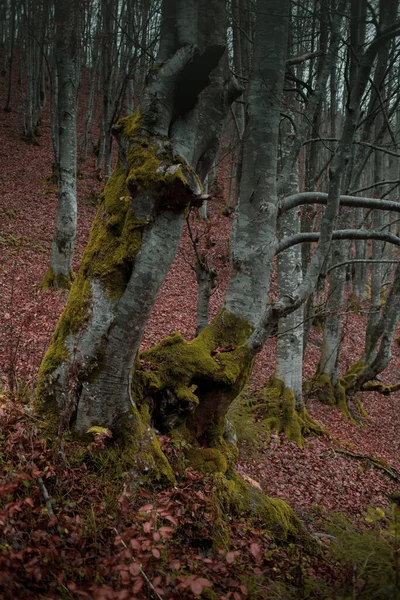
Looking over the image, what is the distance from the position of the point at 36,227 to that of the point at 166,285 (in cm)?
459

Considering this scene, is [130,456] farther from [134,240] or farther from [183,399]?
[134,240]

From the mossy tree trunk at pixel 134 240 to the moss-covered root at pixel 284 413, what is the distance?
4604 millimetres

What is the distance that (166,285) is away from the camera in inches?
487

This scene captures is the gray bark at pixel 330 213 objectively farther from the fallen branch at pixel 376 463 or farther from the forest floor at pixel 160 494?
the fallen branch at pixel 376 463

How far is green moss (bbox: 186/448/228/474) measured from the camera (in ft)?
11.9

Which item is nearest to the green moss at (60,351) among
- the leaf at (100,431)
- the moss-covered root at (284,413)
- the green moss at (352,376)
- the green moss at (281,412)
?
the leaf at (100,431)

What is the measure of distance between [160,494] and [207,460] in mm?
831

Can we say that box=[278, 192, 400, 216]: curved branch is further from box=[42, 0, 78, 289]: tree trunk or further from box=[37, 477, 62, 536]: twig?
box=[42, 0, 78, 289]: tree trunk

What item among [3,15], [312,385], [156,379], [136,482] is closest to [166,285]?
[312,385]

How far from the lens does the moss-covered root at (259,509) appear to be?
331 centimetres

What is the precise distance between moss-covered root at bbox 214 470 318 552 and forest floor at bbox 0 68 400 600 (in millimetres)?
140

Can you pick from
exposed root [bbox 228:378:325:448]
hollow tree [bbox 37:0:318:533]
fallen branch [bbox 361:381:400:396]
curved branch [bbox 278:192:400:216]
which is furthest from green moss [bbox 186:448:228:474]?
fallen branch [bbox 361:381:400:396]

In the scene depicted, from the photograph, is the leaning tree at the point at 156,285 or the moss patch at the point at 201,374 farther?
the moss patch at the point at 201,374

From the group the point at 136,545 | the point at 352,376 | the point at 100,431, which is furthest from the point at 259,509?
the point at 352,376
